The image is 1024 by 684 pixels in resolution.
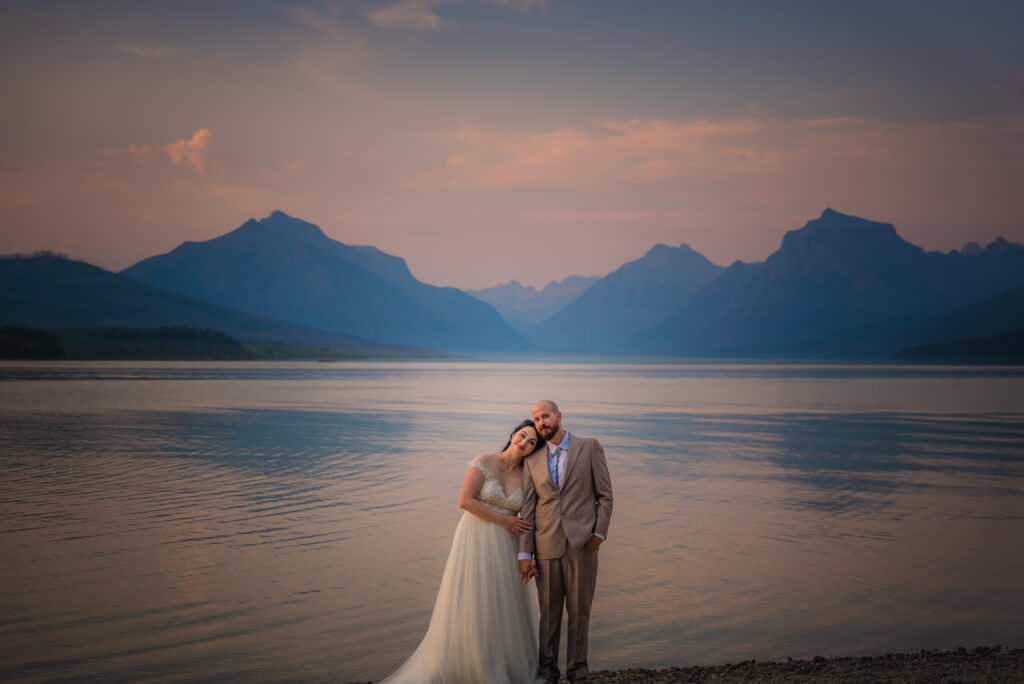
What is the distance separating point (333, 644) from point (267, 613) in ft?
4.37

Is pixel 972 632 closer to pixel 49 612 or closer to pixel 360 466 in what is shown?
pixel 49 612

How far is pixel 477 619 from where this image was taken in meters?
6.85

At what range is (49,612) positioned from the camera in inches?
360

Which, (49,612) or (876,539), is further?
(876,539)

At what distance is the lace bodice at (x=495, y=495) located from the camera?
6824 mm

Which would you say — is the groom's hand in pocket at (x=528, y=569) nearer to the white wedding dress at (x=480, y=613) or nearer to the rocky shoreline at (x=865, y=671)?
the white wedding dress at (x=480, y=613)

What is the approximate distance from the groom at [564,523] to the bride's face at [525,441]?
72 millimetres

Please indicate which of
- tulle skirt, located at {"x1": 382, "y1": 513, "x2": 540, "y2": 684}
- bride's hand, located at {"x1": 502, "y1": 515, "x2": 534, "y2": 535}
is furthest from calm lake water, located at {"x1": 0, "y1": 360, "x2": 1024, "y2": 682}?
bride's hand, located at {"x1": 502, "y1": 515, "x2": 534, "y2": 535}

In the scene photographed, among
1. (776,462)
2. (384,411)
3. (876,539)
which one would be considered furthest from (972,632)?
(384,411)

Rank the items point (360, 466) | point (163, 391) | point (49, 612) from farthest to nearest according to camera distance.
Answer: point (163, 391) → point (360, 466) → point (49, 612)

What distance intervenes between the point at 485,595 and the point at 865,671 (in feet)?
10.6

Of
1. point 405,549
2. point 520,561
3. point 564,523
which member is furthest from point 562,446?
point 405,549

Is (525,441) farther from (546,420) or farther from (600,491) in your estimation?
(600,491)

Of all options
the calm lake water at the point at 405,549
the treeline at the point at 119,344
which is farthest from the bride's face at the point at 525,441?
the treeline at the point at 119,344
